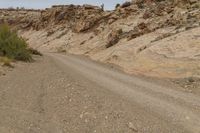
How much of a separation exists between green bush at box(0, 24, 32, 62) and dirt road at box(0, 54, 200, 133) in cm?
1334

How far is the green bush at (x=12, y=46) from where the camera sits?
35531mm

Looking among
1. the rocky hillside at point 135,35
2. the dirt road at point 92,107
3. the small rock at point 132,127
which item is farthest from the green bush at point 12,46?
the small rock at point 132,127

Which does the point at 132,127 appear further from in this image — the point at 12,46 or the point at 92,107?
the point at 12,46

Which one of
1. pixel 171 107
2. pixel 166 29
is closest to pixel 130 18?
pixel 166 29

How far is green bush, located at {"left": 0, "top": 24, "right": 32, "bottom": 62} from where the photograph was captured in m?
35.5

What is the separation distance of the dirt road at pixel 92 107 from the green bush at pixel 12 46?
13.3 metres

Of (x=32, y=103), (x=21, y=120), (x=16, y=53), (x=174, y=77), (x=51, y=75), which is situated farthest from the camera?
(x=16, y=53)

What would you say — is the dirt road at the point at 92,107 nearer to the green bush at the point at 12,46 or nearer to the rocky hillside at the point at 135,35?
the rocky hillside at the point at 135,35

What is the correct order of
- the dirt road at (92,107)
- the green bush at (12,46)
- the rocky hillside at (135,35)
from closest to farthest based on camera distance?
the dirt road at (92,107), the rocky hillside at (135,35), the green bush at (12,46)

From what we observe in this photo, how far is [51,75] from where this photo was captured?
24125mm

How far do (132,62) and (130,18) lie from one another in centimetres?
1987

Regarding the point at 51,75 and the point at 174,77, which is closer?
the point at 51,75

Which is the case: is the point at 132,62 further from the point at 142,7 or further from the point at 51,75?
the point at 142,7

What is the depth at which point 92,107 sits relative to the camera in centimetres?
1488
